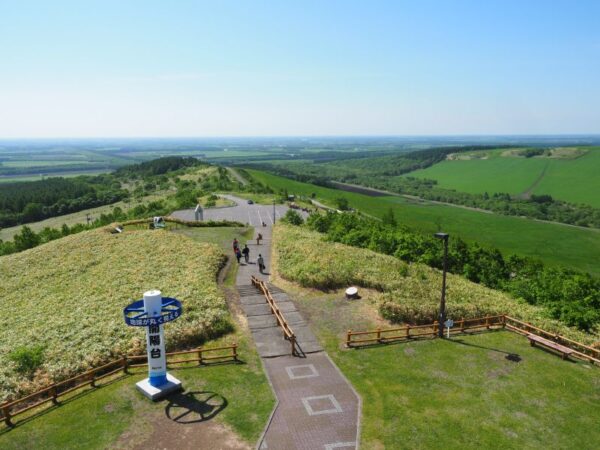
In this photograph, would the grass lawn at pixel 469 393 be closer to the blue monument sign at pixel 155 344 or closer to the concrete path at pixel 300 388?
the concrete path at pixel 300 388

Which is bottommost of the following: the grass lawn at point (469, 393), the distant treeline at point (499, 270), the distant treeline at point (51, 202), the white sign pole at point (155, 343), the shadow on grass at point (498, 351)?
the distant treeline at point (51, 202)

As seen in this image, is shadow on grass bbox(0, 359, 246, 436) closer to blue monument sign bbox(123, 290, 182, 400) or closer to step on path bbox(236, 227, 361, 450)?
blue monument sign bbox(123, 290, 182, 400)

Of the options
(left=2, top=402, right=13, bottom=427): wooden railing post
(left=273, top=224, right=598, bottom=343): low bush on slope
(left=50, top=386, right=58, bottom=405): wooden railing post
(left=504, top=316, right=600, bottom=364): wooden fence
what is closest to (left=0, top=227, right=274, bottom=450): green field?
(left=2, top=402, right=13, bottom=427): wooden railing post

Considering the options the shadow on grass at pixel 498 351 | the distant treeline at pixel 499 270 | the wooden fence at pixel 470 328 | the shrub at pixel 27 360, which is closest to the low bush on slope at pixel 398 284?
the wooden fence at pixel 470 328

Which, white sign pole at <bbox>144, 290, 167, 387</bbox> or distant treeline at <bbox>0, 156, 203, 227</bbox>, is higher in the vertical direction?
white sign pole at <bbox>144, 290, 167, 387</bbox>

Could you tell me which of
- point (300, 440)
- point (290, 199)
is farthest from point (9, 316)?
point (290, 199)

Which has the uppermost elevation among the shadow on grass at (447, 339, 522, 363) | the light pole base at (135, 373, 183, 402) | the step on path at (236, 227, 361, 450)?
the light pole base at (135, 373, 183, 402)

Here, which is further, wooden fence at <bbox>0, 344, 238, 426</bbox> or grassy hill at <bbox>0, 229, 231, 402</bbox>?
grassy hill at <bbox>0, 229, 231, 402</bbox>

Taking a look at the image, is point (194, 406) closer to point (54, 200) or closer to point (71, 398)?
point (71, 398)
